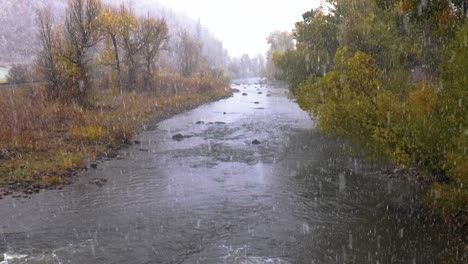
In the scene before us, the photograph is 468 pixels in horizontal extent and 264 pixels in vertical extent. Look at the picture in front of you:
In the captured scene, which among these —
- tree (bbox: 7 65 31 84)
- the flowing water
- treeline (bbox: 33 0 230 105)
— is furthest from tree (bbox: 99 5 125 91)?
the flowing water

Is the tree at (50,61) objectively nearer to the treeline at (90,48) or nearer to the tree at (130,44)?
the treeline at (90,48)

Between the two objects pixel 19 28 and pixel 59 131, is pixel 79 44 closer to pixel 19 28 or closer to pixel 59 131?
pixel 59 131

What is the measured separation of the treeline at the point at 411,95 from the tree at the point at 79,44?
21625 mm

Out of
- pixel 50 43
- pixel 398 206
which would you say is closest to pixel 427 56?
pixel 398 206

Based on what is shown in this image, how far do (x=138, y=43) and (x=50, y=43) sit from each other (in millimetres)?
17034

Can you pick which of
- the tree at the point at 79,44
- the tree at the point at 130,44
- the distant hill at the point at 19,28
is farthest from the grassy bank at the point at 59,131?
the distant hill at the point at 19,28

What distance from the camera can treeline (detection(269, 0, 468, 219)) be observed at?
12.6m

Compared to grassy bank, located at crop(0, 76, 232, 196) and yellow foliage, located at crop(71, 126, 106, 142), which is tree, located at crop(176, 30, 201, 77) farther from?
yellow foliage, located at crop(71, 126, 106, 142)

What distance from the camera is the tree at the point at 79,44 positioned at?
123 feet

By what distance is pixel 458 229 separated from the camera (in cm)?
1333

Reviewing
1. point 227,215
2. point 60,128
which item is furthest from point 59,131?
point 227,215

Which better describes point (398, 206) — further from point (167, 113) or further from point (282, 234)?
point (167, 113)

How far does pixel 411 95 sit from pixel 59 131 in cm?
2242

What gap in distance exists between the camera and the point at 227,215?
1506 centimetres
